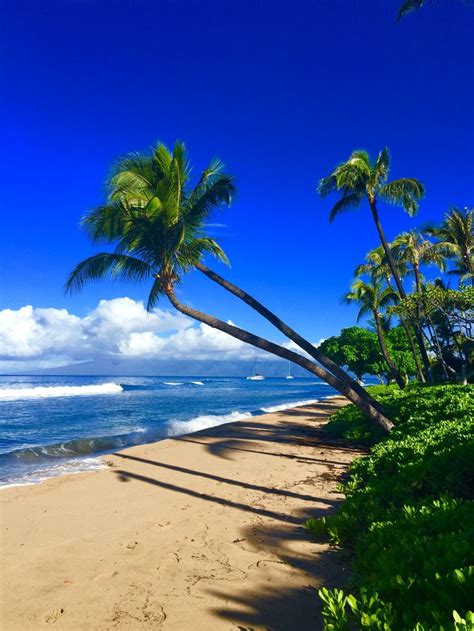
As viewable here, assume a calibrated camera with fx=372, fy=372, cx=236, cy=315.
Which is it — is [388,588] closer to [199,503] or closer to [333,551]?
[333,551]

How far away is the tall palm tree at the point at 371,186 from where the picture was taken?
48.5 feet

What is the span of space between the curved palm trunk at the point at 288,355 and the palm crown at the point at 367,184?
329 inches

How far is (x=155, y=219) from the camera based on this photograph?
9.73 m

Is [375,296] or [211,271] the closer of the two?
[211,271]

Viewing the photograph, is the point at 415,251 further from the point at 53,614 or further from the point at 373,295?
the point at 53,614

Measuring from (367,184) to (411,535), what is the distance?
1435 cm

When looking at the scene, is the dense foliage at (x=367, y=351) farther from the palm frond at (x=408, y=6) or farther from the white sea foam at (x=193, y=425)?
the palm frond at (x=408, y=6)

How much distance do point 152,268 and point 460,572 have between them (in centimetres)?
951

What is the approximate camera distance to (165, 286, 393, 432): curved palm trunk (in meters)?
8.88

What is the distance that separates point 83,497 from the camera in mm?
6598

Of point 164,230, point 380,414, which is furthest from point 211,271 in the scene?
point 380,414

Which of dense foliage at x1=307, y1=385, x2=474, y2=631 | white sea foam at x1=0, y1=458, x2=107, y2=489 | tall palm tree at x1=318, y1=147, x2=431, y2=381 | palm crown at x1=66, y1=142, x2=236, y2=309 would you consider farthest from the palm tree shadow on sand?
tall palm tree at x1=318, y1=147, x2=431, y2=381

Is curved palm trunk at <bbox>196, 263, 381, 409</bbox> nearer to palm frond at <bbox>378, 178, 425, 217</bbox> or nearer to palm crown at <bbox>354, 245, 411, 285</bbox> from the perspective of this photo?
palm frond at <bbox>378, 178, 425, 217</bbox>

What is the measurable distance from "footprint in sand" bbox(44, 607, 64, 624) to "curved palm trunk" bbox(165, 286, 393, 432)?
6073 millimetres
